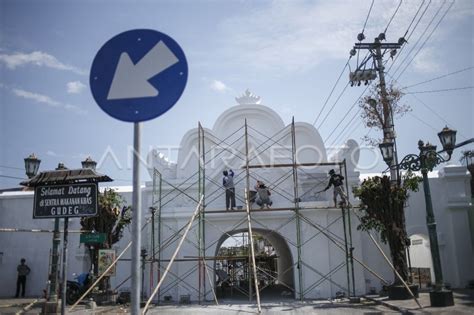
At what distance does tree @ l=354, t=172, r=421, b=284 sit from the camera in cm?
1456

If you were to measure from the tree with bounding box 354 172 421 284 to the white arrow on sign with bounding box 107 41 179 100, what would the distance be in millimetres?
12646

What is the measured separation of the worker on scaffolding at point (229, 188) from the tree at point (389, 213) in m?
4.45

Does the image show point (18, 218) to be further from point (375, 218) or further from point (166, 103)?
point (166, 103)

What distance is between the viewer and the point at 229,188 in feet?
52.1

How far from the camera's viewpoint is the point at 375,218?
14.9 metres

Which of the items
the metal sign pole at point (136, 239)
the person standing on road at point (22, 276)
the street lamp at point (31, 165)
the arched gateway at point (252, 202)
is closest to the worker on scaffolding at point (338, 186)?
the arched gateway at point (252, 202)

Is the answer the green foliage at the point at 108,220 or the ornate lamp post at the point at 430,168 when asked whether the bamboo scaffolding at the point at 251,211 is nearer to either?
the green foliage at the point at 108,220

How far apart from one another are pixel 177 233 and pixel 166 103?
42.5ft

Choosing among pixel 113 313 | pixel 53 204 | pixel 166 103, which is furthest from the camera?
pixel 113 313

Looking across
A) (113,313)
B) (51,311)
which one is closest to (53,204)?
(51,311)

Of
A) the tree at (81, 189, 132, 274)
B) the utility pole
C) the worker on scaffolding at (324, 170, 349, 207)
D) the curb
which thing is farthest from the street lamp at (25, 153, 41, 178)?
the utility pole

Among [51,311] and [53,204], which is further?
[51,311]

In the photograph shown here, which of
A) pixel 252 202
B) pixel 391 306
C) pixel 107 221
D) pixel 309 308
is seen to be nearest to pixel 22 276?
pixel 107 221

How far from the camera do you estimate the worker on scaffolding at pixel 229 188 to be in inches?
622
